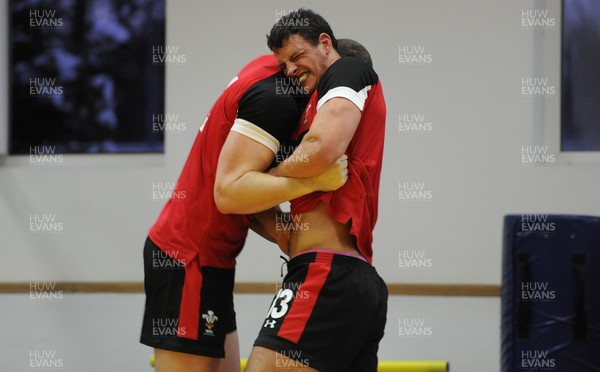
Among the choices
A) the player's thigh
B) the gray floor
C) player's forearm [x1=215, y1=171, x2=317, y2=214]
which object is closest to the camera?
the player's thigh

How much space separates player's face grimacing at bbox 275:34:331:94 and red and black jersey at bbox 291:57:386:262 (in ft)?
0.30

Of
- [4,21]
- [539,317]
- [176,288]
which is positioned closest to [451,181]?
[539,317]

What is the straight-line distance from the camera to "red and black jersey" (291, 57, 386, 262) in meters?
2.03

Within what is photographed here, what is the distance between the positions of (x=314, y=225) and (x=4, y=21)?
353 cm

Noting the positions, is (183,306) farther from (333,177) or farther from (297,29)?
(297,29)

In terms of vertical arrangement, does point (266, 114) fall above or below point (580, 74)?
below

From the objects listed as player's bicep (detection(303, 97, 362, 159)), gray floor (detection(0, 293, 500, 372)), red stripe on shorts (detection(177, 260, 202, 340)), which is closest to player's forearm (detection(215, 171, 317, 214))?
player's bicep (detection(303, 97, 362, 159))

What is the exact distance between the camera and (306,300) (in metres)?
2.00

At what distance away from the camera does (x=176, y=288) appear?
232cm

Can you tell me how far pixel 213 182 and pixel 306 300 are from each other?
0.51m

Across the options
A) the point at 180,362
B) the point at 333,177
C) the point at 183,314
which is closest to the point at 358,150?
the point at 333,177

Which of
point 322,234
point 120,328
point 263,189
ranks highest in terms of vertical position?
point 263,189

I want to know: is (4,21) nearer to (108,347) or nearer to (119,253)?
(119,253)

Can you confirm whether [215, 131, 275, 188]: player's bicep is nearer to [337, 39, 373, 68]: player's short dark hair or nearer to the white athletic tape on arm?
the white athletic tape on arm
